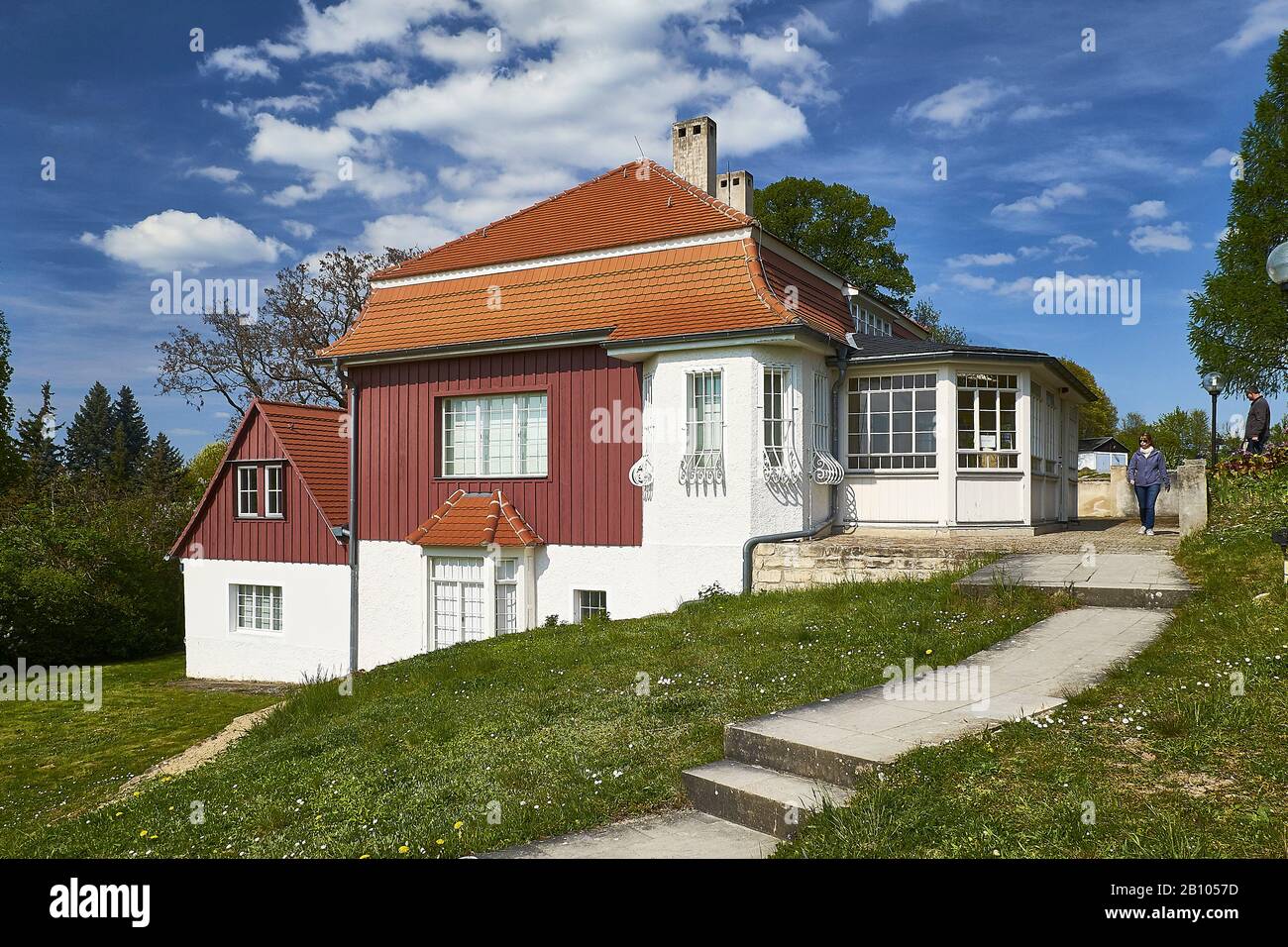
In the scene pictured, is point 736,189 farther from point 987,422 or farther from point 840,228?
point 840,228

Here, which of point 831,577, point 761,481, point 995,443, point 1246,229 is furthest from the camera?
point 1246,229

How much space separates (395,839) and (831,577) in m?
8.76

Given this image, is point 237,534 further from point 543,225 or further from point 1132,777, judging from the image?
point 1132,777

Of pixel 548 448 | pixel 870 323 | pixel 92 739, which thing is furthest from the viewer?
pixel 870 323

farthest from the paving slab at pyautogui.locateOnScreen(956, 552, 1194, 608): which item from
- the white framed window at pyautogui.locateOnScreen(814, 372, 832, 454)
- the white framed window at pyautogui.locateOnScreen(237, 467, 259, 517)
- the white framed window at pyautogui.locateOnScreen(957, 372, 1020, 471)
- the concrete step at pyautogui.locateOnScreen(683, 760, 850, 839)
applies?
the white framed window at pyautogui.locateOnScreen(237, 467, 259, 517)

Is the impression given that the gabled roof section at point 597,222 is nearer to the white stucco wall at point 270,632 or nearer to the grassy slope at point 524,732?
the white stucco wall at point 270,632

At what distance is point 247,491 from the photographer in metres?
20.1

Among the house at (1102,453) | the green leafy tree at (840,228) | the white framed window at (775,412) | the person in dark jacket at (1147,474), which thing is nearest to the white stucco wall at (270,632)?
the white framed window at (775,412)

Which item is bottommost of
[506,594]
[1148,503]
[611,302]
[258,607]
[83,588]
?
[258,607]

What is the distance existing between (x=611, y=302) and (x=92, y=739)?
433 inches

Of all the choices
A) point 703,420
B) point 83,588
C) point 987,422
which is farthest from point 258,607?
point 987,422

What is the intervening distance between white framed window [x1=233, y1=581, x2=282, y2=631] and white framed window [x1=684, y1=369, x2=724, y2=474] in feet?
34.1

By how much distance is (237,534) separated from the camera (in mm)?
20125
